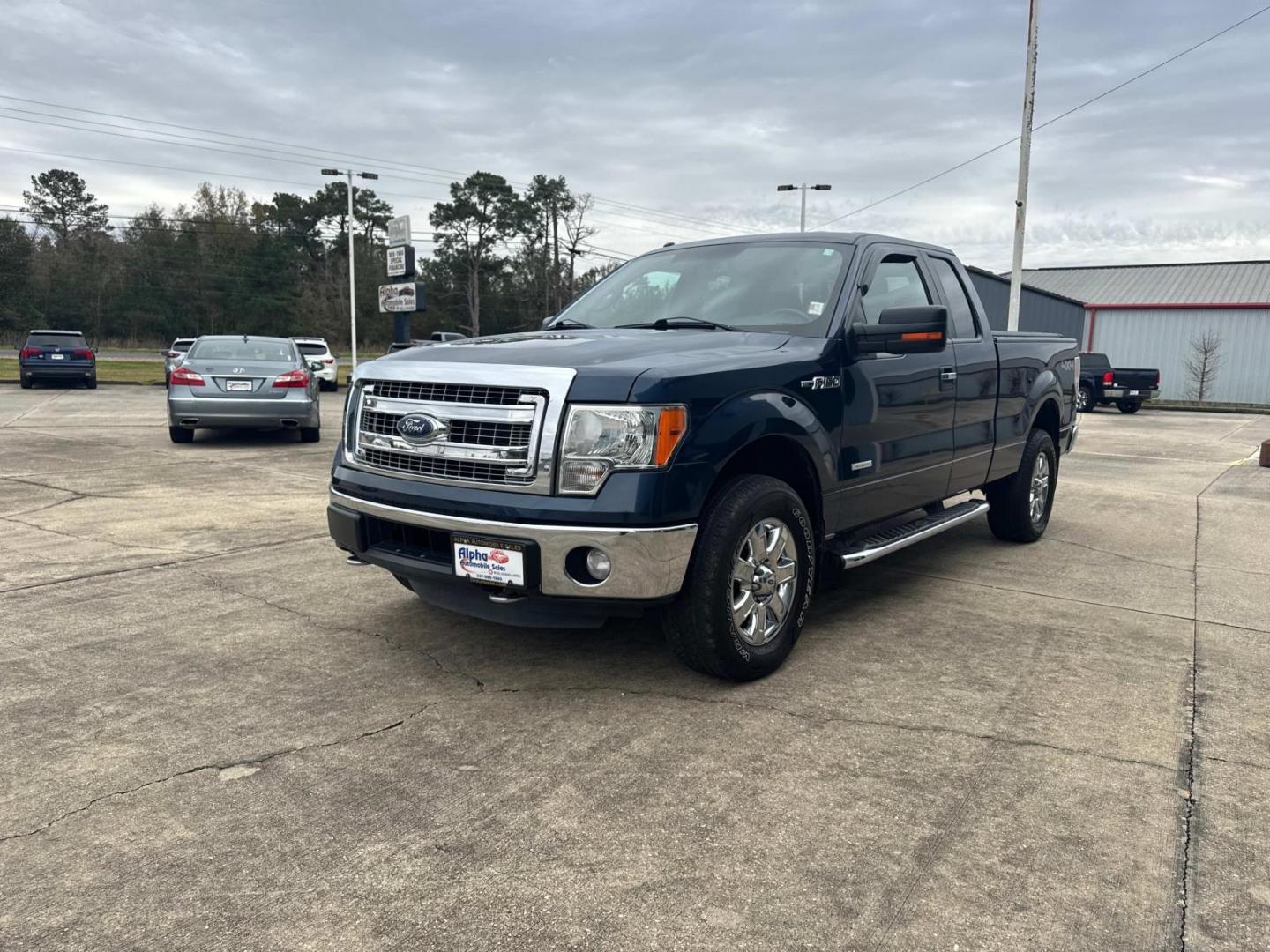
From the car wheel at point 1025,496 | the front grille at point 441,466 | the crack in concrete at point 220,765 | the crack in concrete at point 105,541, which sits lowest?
the crack in concrete at point 220,765

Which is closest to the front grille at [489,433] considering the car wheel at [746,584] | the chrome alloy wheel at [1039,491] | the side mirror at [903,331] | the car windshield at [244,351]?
the car wheel at [746,584]

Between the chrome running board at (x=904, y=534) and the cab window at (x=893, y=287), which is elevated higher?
the cab window at (x=893, y=287)

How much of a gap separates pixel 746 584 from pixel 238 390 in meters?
9.59

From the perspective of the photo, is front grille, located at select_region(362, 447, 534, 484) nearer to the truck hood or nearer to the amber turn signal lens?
the truck hood

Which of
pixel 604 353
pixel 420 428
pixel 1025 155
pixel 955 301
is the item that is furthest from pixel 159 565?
pixel 1025 155

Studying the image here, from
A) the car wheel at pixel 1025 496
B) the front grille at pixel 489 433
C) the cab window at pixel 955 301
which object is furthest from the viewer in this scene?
the car wheel at pixel 1025 496

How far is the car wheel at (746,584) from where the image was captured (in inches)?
141

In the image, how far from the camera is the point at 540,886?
242cm

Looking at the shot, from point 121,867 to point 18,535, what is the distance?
489cm

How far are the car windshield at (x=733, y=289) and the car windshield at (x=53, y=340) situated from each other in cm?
2359

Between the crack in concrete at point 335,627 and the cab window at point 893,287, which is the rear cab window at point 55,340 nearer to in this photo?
the crack in concrete at point 335,627

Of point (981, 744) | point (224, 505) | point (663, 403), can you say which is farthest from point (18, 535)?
point (981, 744)

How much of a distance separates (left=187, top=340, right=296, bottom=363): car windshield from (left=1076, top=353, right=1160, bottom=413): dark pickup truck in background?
772 inches

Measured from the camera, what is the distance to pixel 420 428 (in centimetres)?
377
